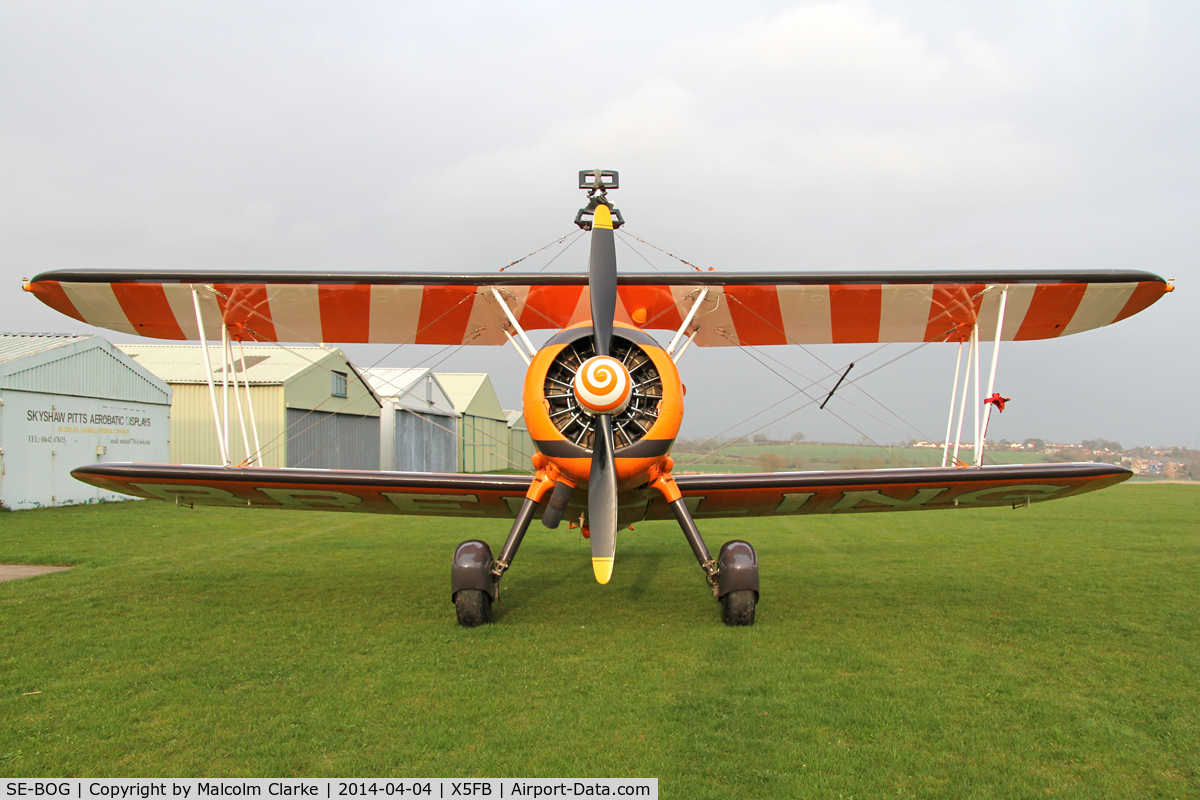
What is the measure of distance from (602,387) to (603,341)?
1.80 ft

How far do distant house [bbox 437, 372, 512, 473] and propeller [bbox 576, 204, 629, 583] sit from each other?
31953 millimetres

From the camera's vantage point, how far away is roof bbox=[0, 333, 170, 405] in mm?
14680

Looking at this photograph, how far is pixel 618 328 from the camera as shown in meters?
5.75

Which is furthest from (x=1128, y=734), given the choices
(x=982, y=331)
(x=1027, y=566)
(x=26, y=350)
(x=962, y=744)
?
(x=26, y=350)

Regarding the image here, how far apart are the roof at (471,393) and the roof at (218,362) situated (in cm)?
1558

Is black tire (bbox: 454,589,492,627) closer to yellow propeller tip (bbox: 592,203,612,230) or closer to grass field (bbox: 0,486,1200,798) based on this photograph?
grass field (bbox: 0,486,1200,798)

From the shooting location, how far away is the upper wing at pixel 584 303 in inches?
250

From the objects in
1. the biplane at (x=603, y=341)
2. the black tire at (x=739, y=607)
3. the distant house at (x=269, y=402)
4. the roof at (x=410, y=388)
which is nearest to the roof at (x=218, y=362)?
the distant house at (x=269, y=402)

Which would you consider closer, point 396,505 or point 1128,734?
point 1128,734

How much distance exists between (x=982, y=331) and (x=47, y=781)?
890 cm

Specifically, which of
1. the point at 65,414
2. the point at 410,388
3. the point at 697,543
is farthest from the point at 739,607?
the point at 410,388

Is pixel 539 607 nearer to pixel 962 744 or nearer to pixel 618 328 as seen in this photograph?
pixel 618 328

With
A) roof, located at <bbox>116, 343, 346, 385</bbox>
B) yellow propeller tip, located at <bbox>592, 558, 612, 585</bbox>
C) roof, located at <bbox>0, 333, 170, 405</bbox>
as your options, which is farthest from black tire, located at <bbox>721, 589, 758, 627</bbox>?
roof, located at <bbox>116, 343, 346, 385</bbox>

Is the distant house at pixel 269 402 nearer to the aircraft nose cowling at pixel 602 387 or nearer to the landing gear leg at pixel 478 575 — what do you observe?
the landing gear leg at pixel 478 575
